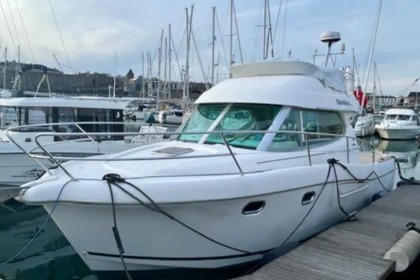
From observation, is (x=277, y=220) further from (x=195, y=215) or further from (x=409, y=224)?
(x=409, y=224)

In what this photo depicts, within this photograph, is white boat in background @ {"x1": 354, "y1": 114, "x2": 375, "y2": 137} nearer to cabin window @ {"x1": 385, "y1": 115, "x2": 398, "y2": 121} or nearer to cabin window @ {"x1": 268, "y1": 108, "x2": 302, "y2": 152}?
cabin window @ {"x1": 385, "y1": 115, "x2": 398, "y2": 121}

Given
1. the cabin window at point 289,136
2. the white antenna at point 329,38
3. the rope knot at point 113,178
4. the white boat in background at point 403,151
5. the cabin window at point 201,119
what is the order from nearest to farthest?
the rope knot at point 113,178, the cabin window at point 289,136, the cabin window at point 201,119, the white antenna at point 329,38, the white boat in background at point 403,151

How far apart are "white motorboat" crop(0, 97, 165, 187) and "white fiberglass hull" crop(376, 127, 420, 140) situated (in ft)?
77.0

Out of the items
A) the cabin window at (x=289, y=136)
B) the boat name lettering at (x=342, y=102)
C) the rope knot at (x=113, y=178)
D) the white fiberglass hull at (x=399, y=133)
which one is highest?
the boat name lettering at (x=342, y=102)

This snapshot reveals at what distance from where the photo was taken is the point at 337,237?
544 centimetres

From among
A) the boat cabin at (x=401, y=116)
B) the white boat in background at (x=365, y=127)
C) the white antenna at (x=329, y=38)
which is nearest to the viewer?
the white antenna at (x=329, y=38)

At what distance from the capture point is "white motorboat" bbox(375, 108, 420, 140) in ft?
96.2

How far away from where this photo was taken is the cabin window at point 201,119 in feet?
21.0

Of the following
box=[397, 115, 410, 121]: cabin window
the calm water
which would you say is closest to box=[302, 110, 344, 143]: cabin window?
the calm water

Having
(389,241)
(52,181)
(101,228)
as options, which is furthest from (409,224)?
(52,181)

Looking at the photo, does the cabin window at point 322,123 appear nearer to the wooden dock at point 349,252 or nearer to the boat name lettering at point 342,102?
the boat name lettering at point 342,102

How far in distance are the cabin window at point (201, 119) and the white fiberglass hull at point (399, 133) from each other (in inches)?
1025

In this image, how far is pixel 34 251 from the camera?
264 inches

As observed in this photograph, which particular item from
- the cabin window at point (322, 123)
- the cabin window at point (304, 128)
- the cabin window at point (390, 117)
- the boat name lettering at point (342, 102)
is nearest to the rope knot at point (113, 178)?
the cabin window at point (304, 128)
